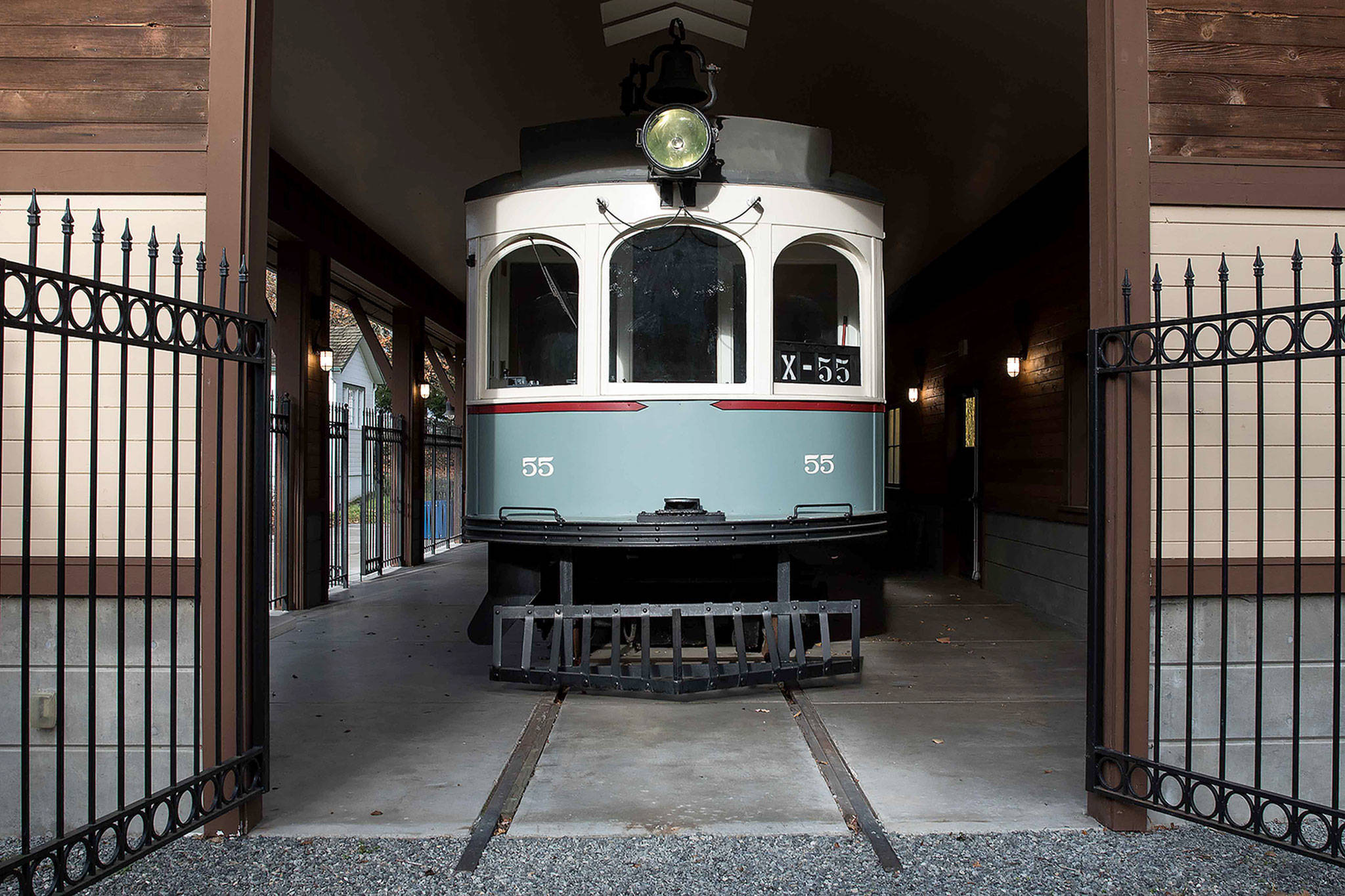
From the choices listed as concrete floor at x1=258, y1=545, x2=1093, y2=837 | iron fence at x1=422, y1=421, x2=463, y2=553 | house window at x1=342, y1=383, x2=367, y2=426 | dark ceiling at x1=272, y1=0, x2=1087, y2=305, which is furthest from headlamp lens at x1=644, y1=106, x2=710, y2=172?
house window at x1=342, y1=383, x2=367, y2=426

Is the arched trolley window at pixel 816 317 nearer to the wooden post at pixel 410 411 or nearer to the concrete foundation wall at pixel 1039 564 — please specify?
the concrete foundation wall at pixel 1039 564

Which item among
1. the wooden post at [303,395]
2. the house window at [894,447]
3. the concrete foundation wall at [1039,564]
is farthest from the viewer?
the house window at [894,447]

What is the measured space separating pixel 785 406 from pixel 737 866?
8.87 ft

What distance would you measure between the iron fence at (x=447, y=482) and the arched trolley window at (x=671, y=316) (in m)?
7.77

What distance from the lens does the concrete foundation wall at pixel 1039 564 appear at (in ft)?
23.4

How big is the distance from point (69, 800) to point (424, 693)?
2162 millimetres

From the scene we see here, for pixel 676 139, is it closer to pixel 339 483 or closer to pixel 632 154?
pixel 632 154

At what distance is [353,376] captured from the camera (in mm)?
30141

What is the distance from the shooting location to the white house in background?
26.3 meters

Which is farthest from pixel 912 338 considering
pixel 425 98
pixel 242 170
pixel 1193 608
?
pixel 242 170

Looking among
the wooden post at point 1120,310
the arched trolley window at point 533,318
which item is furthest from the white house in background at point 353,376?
the wooden post at point 1120,310

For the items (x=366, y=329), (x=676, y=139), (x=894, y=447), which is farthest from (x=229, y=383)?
(x=894, y=447)

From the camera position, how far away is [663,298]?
516 cm

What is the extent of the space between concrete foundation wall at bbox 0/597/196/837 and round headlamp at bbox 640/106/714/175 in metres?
3.13
